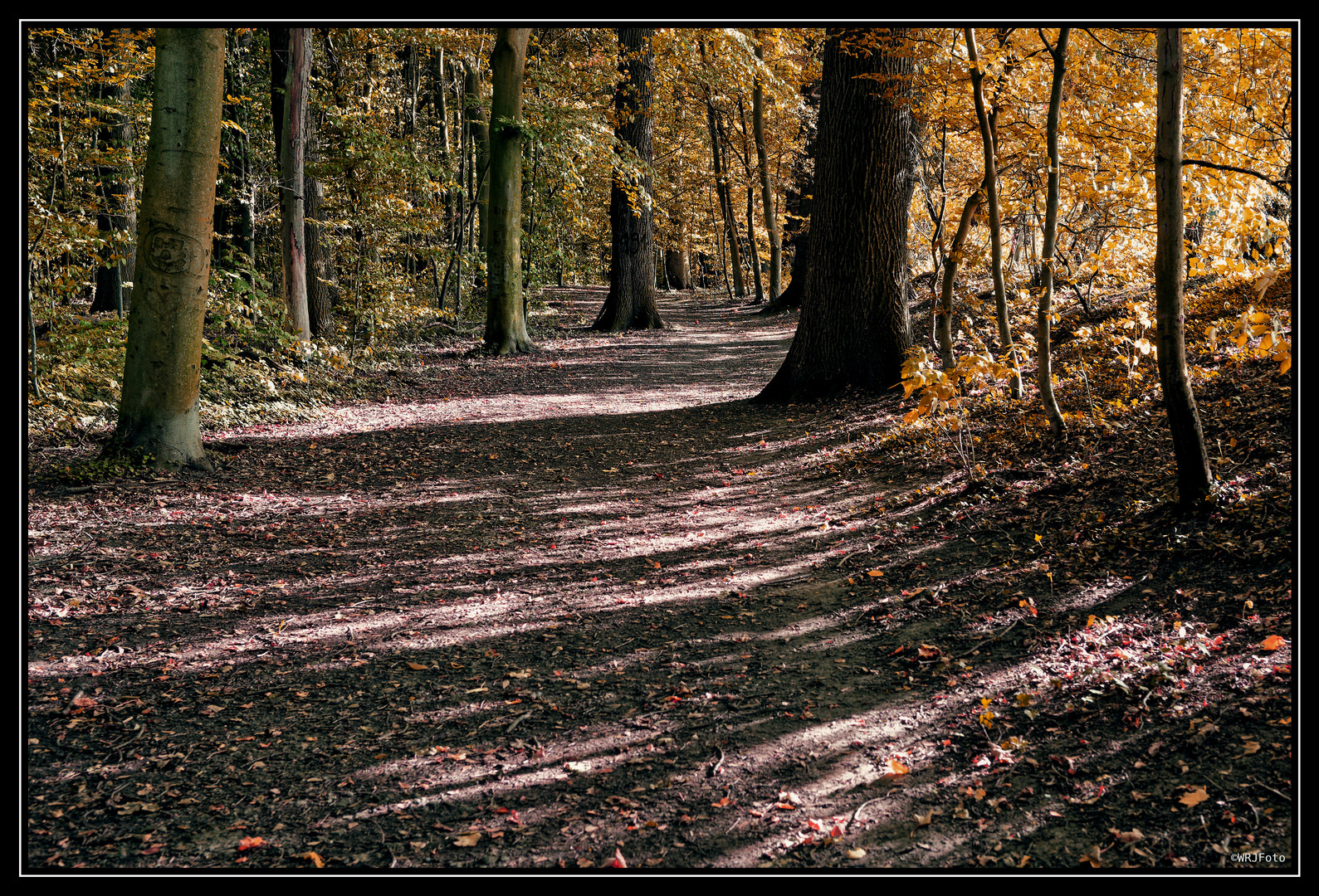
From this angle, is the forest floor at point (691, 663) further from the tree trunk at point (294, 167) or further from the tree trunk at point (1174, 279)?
the tree trunk at point (294, 167)

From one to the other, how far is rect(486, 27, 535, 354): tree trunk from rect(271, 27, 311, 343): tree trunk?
308cm

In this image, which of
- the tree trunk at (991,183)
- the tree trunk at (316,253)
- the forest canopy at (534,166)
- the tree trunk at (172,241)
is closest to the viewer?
the tree trunk at (991,183)

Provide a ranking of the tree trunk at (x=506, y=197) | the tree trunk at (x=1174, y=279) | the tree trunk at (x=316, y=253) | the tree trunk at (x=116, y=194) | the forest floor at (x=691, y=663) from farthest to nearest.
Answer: the tree trunk at (x=506, y=197) → the tree trunk at (x=316, y=253) → the tree trunk at (x=116, y=194) → the tree trunk at (x=1174, y=279) → the forest floor at (x=691, y=663)

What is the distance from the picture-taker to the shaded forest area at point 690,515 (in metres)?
2.79

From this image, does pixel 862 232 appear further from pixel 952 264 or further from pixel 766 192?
pixel 766 192

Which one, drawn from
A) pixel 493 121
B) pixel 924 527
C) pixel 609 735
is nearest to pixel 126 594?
pixel 609 735

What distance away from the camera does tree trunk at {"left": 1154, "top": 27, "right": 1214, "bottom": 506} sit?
417 centimetres


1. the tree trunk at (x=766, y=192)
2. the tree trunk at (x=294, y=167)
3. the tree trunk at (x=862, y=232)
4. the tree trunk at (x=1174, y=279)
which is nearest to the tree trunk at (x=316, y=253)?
the tree trunk at (x=294, y=167)

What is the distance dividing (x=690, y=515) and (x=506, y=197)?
945 centimetres

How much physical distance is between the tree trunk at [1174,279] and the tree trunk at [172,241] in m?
6.91

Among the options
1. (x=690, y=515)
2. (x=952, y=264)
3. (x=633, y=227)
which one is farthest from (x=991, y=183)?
(x=633, y=227)

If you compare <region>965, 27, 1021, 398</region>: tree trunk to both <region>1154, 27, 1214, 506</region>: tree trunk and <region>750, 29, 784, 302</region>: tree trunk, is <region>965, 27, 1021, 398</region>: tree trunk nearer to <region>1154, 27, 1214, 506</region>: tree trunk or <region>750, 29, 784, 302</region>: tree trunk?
<region>1154, 27, 1214, 506</region>: tree trunk

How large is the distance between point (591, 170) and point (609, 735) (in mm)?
14979

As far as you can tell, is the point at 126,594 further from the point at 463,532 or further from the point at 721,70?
the point at 721,70
